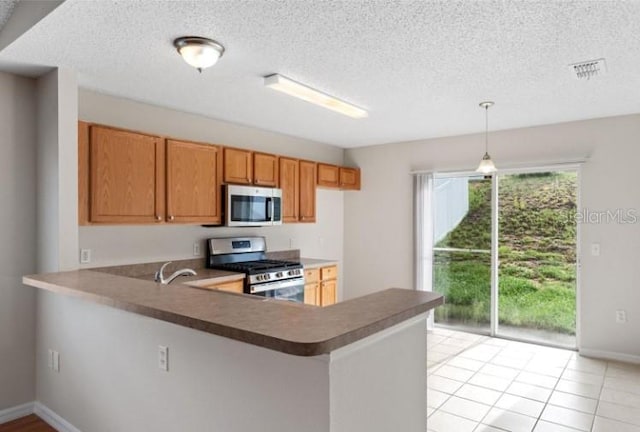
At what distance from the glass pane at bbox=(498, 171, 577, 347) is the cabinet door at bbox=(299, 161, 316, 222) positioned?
7.54ft

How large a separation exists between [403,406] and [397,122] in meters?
3.25

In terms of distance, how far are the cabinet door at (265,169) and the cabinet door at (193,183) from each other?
0.49 m

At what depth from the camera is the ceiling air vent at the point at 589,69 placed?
8.69ft

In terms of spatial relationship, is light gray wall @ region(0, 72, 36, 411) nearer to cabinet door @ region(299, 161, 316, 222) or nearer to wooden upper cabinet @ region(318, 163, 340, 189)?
cabinet door @ region(299, 161, 316, 222)

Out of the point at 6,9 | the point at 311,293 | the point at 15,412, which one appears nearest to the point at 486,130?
the point at 311,293

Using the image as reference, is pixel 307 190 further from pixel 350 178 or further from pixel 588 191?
pixel 588 191

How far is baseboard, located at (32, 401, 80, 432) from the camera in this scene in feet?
8.22

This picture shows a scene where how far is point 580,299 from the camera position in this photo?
4402 mm

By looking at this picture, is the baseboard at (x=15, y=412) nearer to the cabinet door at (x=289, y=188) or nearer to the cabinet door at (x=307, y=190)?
the cabinet door at (x=289, y=188)

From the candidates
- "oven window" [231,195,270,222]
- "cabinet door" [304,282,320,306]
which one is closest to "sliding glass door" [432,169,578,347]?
"cabinet door" [304,282,320,306]

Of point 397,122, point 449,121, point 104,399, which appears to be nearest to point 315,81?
point 397,122

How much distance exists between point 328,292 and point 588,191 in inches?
122

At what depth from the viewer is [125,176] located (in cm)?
320

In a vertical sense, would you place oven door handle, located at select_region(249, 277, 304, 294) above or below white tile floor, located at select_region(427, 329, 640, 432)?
above
